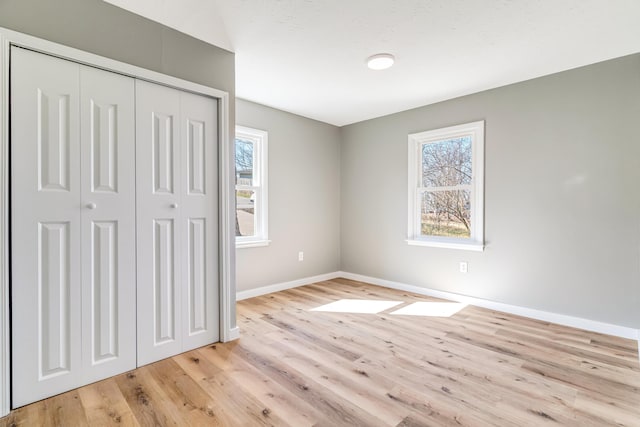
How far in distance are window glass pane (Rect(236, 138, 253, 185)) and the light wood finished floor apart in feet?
5.55

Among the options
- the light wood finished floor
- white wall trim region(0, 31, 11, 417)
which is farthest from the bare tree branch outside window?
white wall trim region(0, 31, 11, 417)

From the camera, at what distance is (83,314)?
1807 mm

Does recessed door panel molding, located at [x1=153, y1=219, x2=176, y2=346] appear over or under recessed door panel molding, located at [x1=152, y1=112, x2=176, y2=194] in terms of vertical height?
under

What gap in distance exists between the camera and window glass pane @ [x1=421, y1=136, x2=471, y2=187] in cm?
349

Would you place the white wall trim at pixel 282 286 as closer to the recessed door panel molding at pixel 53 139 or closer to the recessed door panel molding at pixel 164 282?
the recessed door panel molding at pixel 164 282

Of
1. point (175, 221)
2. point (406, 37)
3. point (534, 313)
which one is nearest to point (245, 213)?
point (175, 221)

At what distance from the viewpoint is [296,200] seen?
13.7 feet

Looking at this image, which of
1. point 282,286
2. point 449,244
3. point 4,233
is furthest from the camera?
point 282,286

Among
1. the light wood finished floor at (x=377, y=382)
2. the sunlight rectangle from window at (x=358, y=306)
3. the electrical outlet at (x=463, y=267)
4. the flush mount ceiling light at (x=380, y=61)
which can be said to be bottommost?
the light wood finished floor at (x=377, y=382)

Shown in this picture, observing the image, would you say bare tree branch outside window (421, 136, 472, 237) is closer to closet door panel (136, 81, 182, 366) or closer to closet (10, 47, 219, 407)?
closet (10, 47, 219, 407)

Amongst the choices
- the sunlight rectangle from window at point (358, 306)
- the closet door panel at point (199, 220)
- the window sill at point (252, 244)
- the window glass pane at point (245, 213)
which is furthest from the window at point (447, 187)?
the closet door panel at point (199, 220)

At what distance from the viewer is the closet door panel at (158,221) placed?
203 cm

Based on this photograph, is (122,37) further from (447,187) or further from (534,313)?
(534,313)

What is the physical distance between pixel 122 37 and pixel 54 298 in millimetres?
1627
